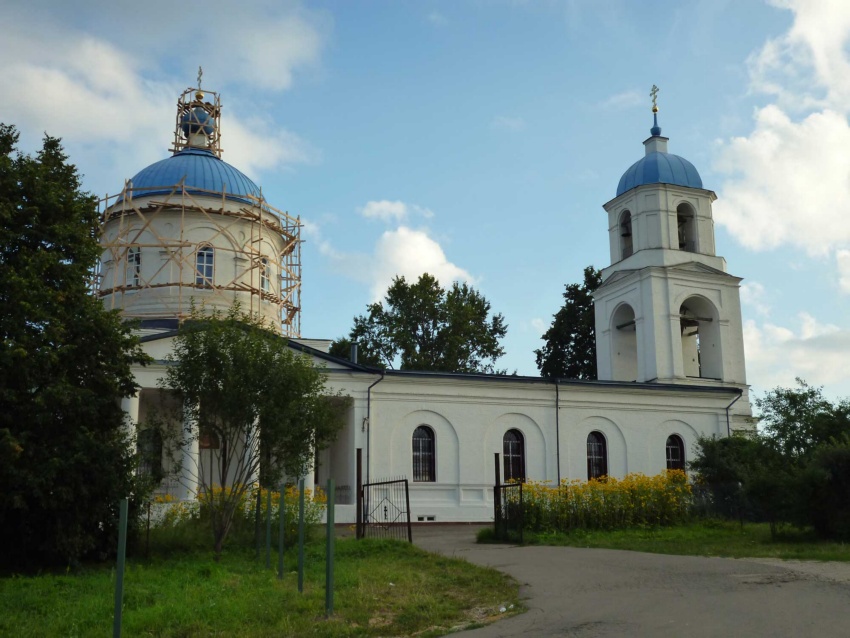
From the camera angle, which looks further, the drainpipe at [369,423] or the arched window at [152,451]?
the drainpipe at [369,423]

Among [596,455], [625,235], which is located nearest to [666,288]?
[625,235]

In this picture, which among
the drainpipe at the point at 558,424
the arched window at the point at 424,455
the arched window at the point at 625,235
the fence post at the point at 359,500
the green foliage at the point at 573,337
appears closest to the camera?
the fence post at the point at 359,500

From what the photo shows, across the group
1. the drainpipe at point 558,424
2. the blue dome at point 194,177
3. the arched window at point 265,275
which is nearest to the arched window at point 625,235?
the drainpipe at point 558,424

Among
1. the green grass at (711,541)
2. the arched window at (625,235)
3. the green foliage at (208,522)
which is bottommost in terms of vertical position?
the green grass at (711,541)

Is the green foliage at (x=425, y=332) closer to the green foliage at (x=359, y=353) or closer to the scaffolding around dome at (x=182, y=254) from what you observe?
the green foliage at (x=359, y=353)

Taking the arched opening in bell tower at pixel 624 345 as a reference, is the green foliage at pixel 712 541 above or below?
below

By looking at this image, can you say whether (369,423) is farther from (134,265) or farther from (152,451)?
(152,451)

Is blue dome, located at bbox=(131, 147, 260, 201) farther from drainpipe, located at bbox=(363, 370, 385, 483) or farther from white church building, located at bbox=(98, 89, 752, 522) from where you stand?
drainpipe, located at bbox=(363, 370, 385, 483)

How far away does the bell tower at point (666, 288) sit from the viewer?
3659cm

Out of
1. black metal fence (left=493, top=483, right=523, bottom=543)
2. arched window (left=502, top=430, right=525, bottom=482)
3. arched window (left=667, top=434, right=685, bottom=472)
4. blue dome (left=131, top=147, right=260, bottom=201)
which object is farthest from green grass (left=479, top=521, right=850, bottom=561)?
blue dome (left=131, top=147, right=260, bottom=201)

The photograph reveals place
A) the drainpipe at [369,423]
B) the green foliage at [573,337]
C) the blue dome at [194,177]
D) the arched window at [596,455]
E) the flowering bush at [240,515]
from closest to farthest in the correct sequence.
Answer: the flowering bush at [240,515] < the drainpipe at [369,423] < the arched window at [596,455] < the blue dome at [194,177] < the green foliage at [573,337]

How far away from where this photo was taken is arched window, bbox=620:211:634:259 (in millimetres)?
39006

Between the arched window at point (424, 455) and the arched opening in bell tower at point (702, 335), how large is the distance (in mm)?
11490

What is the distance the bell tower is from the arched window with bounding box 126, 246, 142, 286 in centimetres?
1880
